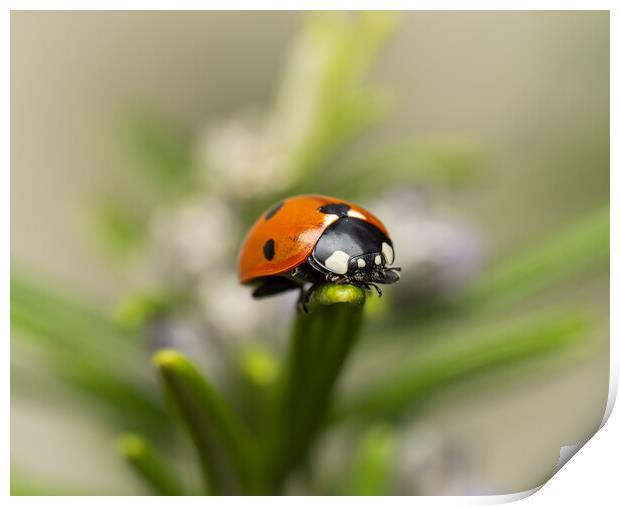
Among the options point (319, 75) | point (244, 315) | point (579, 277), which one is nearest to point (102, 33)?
point (319, 75)

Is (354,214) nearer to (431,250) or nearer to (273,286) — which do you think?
(273,286)

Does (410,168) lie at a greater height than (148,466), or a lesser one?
greater

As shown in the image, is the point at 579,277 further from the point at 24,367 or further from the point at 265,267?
the point at 24,367

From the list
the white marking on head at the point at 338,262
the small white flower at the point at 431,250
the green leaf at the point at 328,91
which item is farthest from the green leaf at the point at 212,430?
the green leaf at the point at 328,91

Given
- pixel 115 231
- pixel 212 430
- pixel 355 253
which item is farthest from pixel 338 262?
pixel 115 231

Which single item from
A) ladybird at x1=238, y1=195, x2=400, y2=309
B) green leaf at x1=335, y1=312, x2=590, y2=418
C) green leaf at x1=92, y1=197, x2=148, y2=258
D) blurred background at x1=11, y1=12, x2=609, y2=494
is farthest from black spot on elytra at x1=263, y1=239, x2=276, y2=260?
green leaf at x1=92, y1=197, x2=148, y2=258
